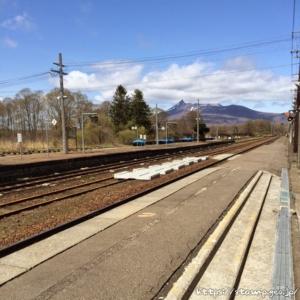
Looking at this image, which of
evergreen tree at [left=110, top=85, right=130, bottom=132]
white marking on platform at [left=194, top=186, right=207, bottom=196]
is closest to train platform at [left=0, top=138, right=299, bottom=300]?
white marking on platform at [left=194, top=186, right=207, bottom=196]

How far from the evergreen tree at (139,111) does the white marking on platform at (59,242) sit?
10692cm

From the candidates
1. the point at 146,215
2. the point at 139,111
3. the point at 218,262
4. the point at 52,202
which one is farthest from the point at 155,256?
the point at 139,111

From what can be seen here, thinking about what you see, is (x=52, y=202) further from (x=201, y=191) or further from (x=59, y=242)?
(x=59, y=242)

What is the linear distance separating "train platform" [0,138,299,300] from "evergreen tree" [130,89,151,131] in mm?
107846

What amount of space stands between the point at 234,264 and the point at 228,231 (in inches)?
88.1

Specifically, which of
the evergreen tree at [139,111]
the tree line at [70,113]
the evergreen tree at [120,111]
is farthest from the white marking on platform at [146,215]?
the evergreen tree at [120,111]

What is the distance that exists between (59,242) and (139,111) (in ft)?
376

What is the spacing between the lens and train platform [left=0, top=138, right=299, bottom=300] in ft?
17.8

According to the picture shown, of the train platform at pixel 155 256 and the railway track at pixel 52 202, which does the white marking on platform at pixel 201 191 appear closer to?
→ the railway track at pixel 52 202

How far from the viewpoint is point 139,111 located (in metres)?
122

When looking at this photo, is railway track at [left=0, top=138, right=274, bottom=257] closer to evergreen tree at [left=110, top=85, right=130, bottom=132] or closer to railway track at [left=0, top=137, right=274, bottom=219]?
railway track at [left=0, top=137, right=274, bottom=219]

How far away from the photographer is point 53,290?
5320 millimetres

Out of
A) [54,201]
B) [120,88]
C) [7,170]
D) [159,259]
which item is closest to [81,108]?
[120,88]

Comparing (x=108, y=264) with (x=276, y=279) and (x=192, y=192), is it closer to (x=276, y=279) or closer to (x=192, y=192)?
(x=276, y=279)
